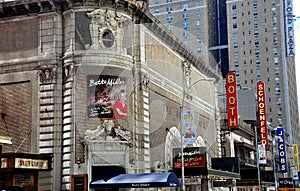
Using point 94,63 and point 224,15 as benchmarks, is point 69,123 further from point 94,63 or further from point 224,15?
point 224,15

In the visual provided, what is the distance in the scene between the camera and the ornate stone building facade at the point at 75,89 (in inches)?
1505

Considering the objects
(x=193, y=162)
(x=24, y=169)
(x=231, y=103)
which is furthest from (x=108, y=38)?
(x=231, y=103)

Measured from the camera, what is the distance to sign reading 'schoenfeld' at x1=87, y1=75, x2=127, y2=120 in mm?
38781

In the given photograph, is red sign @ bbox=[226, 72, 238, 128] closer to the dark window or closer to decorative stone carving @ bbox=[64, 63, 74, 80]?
the dark window

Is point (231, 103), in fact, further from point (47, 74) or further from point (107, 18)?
point (47, 74)

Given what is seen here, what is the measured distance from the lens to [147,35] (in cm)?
4391

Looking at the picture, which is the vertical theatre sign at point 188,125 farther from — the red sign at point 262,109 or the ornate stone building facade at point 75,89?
the red sign at point 262,109

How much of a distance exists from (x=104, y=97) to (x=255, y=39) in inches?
4060

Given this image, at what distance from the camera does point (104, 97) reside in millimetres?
38938

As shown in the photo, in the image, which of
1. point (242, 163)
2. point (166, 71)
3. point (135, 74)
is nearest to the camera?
point (135, 74)

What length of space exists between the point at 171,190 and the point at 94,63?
14.4 m

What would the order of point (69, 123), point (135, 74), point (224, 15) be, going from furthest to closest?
point (224, 15), point (135, 74), point (69, 123)

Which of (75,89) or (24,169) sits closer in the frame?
(24,169)

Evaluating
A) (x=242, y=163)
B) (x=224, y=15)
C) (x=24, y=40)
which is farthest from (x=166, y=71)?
(x=224, y=15)
